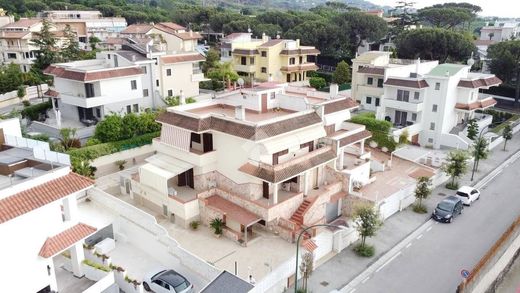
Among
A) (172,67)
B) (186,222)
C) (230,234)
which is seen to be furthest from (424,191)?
(172,67)

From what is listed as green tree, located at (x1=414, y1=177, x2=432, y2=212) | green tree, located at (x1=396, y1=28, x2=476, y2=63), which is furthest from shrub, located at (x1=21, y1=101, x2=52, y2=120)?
green tree, located at (x1=396, y1=28, x2=476, y2=63)

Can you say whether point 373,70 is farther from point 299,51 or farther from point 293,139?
point 293,139

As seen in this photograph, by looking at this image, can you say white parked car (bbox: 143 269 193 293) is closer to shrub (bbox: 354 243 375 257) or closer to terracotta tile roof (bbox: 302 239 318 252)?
terracotta tile roof (bbox: 302 239 318 252)

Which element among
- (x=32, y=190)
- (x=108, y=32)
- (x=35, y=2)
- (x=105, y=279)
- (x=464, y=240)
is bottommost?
(x=464, y=240)

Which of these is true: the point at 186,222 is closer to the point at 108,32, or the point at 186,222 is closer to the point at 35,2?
the point at 108,32

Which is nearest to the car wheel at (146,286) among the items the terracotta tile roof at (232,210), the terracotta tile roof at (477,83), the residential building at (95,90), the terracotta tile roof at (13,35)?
the terracotta tile roof at (232,210)

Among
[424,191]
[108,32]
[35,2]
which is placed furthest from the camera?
[35,2]
